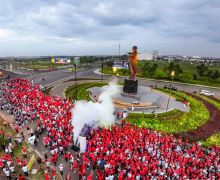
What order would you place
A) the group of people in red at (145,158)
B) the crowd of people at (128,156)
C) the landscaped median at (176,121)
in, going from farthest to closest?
the landscaped median at (176,121), the crowd of people at (128,156), the group of people in red at (145,158)

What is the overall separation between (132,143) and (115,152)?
7.95 ft

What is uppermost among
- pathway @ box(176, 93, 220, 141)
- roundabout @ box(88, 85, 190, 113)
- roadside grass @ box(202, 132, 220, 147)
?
roundabout @ box(88, 85, 190, 113)

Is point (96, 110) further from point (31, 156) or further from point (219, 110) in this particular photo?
point (219, 110)

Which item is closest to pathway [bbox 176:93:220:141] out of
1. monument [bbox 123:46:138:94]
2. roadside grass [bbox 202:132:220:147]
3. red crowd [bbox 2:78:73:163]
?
roadside grass [bbox 202:132:220:147]

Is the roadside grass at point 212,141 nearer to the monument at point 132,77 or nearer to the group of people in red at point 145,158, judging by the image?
the group of people in red at point 145,158

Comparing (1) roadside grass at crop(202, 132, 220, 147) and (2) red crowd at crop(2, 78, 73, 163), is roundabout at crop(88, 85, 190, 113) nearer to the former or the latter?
(1) roadside grass at crop(202, 132, 220, 147)

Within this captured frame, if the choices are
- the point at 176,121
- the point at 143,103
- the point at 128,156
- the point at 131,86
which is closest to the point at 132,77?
the point at 131,86

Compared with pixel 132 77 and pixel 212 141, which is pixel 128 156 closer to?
pixel 212 141

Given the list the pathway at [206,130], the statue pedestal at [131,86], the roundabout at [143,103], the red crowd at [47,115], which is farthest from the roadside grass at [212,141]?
the red crowd at [47,115]

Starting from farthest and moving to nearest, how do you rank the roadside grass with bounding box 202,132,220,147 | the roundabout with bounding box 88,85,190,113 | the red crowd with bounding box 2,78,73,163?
the roundabout with bounding box 88,85,190,113 < the roadside grass with bounding box 202,132,220,147 < the red crowd with bounding box 2,78,73,163

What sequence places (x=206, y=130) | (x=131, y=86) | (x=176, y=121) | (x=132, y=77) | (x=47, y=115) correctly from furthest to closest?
(x=131, y=86), (x=132, y=77), (x=176, y=121), (x=206, y=130), (x=47, y=115)

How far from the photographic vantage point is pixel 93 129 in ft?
76.6

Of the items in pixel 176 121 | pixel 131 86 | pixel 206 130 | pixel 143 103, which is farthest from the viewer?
pixel 131 86

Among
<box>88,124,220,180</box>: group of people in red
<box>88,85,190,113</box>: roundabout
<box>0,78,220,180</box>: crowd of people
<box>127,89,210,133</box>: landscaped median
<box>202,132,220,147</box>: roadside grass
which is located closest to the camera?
<box>88,124,220,180</box>: group of people in red
